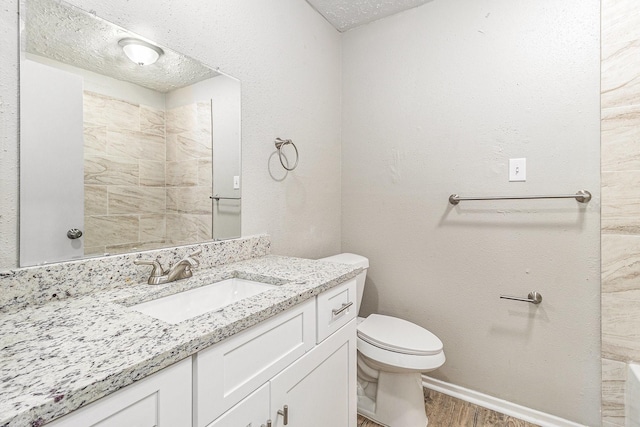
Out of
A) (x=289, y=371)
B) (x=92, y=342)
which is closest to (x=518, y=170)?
(x=289, y=371)

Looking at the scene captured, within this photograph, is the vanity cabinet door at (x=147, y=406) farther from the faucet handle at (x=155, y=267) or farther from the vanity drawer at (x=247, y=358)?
the faucet handle at (x=155, y=267)

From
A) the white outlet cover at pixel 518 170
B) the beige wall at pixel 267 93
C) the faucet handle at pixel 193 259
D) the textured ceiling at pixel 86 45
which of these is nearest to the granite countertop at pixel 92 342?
the faucet handle at pixel 193 259

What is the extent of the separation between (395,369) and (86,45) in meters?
1.75

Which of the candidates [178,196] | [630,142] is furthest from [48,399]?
[630,142]

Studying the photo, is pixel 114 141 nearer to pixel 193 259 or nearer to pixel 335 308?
pixel 193 259

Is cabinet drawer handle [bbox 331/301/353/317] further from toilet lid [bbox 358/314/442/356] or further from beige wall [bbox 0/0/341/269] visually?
beige wall [bbox 0/0/341/269]

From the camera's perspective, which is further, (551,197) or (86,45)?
(551,197)

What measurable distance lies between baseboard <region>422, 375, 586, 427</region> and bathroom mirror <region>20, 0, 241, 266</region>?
1540 millimetres

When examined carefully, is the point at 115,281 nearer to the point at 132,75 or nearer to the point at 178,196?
the point at 178,196

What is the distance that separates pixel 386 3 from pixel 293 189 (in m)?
1.27

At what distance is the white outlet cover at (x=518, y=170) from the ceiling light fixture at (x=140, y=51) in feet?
5.64

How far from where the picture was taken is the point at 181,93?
1.21 metres

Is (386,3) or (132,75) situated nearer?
(132,75)

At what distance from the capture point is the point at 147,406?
55cm
